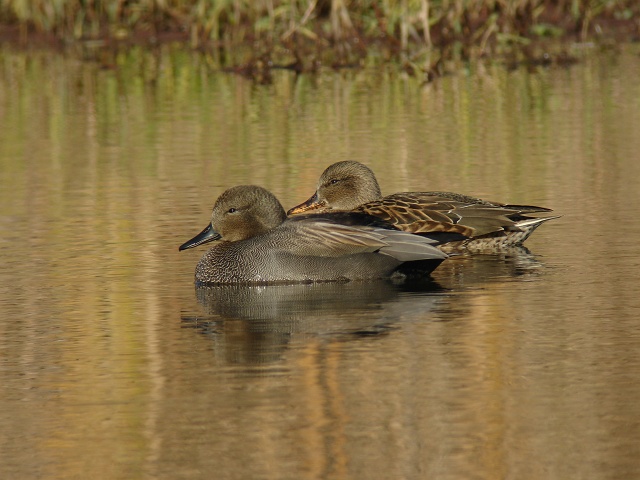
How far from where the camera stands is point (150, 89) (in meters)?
19.8

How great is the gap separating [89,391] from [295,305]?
1.91m

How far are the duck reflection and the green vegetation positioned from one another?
1179 cm

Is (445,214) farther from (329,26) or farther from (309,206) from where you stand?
(329,26)

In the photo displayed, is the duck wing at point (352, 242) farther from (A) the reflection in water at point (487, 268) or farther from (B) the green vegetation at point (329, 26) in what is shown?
(B) the green vegetation at point (329, 26)

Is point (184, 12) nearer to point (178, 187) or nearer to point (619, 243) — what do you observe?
point (178, 187)

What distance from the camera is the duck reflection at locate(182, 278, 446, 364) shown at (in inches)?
276

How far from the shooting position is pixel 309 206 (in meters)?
10.6

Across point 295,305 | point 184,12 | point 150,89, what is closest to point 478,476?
point 295,305

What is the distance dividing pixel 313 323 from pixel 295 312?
34 cm

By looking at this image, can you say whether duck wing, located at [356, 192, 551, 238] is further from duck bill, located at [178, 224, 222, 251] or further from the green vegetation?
the green vegetation

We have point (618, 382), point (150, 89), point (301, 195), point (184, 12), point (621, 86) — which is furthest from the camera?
point (184, 12)

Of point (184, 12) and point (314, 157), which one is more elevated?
point (184, 12)

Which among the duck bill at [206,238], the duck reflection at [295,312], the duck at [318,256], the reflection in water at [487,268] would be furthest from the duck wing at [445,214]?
the duck bill at [206,238]

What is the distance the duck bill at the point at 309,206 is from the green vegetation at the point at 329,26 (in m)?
9.51
